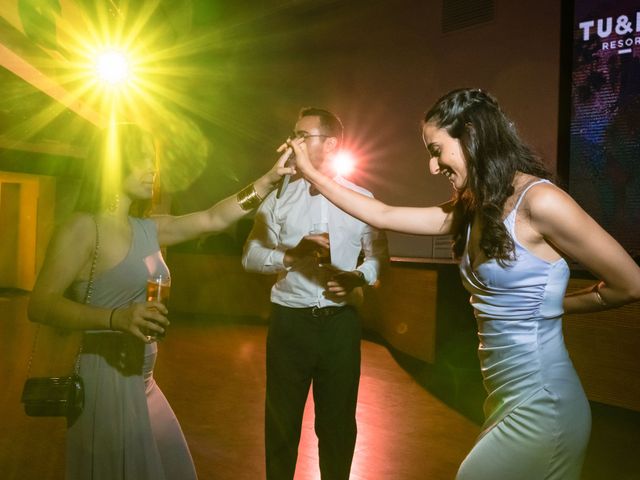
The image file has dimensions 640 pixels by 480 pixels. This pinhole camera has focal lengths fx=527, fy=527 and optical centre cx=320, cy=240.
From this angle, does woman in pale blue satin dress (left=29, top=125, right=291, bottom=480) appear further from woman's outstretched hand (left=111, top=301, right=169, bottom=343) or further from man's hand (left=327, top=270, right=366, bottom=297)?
man's hand (left=327, top=270, right=366, bottom=297)

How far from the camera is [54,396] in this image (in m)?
1.56

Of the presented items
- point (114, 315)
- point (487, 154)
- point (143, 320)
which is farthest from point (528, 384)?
point (114, 315)

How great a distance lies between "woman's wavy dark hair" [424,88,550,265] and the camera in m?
1.34

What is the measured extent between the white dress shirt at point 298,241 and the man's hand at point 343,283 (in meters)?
0.11

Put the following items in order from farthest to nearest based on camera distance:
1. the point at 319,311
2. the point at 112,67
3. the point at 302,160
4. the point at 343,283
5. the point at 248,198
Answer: the point at 112,67
the point at 319,311
the point at 343,283
the point at 248,198
the point at 302,160

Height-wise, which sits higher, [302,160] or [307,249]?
[302,160]

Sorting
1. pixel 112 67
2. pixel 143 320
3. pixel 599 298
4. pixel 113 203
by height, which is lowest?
pixel 143 320

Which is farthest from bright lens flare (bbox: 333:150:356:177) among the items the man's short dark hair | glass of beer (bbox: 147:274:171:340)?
glass of beer (bbox: 147:274:171:340)

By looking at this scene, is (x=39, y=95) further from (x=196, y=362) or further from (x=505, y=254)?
(x=505, y=254)

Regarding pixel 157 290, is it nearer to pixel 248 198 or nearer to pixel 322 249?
pixel 248 198

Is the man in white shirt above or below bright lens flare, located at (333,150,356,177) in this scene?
below

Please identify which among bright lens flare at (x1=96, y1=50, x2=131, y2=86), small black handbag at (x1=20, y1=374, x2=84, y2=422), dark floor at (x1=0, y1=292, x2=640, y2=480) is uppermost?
bright lens flare at (x1=96, y1=50, x2=131, y2=86)

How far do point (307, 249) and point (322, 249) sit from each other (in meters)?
0.09

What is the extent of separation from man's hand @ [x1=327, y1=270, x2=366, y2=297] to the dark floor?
51.1 inches
